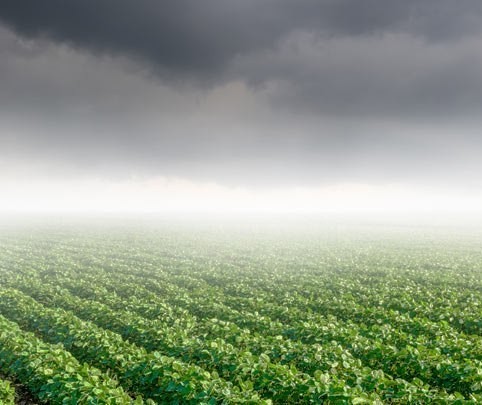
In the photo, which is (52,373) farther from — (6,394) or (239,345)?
(239,345)

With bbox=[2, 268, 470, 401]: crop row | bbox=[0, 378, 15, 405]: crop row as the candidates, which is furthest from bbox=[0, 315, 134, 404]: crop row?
bbox=[2, 268, 470, 401]: crop row

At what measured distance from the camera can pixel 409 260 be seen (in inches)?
1406

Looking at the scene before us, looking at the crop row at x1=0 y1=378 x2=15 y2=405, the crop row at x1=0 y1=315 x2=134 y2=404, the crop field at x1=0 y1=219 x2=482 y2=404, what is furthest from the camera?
the crop row at x1=0 y1=378 x2=15 y2=405

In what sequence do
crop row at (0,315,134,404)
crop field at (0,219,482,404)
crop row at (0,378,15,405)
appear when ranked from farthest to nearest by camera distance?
crop row at (0,378,15,405) < crop field at (0,219,482,404) < crop row at (0,315,134,404)

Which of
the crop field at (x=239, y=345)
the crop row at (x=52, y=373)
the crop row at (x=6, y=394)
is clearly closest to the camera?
the crop row at (x=52, y=373)

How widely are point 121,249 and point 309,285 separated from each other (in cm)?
2925

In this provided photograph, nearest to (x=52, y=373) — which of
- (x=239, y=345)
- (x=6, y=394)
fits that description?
(x=6, y=394)

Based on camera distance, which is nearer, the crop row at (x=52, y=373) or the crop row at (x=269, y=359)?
the crop row at (x=52, y=373)

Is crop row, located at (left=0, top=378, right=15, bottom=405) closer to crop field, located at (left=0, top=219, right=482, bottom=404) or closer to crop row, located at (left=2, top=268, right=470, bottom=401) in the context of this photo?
crop field, located at (left=0, top=219, right=482, bottom=404)

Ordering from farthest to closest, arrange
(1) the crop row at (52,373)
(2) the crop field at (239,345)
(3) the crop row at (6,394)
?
1. (3) the crop row at (6,394)
2. (2) the crop field at (239,345)
3. (1) the crop row at (52,373)

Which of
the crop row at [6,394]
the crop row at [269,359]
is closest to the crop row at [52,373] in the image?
the crop row at [6,394]

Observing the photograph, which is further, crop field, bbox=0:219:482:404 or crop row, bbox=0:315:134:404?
crop field, bbox=0:219:482:404

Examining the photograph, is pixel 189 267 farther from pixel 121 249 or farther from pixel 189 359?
pixel 189 359

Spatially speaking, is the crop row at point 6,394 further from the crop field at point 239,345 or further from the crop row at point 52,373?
the crop row at point 52,373
